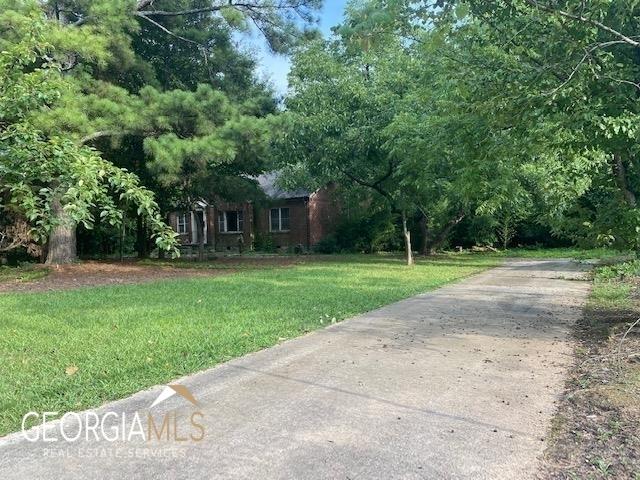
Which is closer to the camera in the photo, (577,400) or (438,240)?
(577,400)

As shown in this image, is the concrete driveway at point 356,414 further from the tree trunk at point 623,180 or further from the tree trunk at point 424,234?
the tree trunk at point 424,234

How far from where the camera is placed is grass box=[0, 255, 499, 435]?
16.6ft

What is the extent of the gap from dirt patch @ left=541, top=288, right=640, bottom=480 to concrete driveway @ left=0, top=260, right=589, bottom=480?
0.45 ft

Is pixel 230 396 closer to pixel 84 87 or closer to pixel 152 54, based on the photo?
pixel 84 87

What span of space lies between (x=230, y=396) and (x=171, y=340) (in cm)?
225

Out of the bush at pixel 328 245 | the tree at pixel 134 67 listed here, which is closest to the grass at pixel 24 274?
the tree at pixel 134 67

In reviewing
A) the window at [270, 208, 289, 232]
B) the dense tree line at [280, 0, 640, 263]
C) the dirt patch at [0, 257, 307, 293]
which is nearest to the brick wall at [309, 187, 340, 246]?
the window at [270, 208, 289, 232]

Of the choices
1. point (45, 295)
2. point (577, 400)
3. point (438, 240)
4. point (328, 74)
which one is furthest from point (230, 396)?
point (438, 240)

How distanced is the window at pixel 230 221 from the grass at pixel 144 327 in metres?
21.2

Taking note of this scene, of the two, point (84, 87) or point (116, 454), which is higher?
point (84, 87)

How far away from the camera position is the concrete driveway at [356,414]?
3.46m

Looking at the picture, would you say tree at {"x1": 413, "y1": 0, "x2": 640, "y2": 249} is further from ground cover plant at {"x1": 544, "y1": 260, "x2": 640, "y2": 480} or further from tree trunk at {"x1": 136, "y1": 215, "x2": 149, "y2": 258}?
tree trunk at {"x1": 136, "y1": 215, "x2": 149, "y2": 258}

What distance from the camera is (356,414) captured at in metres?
4.36

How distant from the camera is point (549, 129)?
7117 mm
